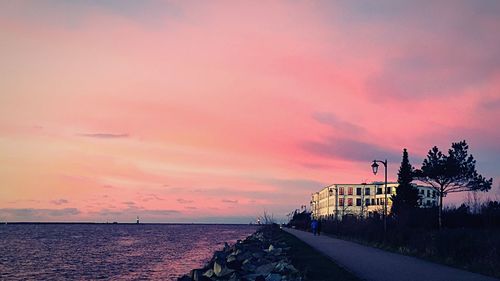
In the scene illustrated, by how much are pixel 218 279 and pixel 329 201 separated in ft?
363

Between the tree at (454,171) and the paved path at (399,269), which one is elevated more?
the tree at (454,171)

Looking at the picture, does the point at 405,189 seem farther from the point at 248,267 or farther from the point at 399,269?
the point at 399,269

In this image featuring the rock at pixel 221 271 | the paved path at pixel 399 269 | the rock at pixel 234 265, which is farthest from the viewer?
the rock at pixel 234 265

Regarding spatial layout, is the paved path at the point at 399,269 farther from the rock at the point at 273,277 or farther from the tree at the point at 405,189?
the tree at the point at 405,189

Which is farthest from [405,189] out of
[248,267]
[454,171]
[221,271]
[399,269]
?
[221,271]

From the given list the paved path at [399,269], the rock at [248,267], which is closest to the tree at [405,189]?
the paved path at [399,269]

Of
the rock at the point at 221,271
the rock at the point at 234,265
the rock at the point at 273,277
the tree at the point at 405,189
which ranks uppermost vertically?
the tree at the point at 405,189

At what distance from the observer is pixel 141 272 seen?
3366cm

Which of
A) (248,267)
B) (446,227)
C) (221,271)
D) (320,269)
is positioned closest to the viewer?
(320,269)

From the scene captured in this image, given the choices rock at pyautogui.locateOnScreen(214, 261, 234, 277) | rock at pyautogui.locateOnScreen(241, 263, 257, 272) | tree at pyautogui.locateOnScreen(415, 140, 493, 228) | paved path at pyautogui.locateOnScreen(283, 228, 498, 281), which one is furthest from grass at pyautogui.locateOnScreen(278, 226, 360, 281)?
tree at pyautogui.locateOnScreen(415, 140, 493, 228)

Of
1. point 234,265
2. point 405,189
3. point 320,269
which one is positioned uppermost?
point 405,189

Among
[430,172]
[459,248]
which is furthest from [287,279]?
[430,172]

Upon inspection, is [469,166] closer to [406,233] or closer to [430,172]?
[430,172]

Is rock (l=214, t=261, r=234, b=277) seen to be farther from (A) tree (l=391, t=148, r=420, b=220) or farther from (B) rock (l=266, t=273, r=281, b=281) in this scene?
(A) tree (l=391, t=148, r=420, b=220)
